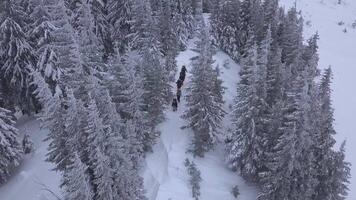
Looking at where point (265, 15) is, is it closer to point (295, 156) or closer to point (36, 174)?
point (295, 156)

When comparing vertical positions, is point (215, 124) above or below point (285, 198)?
above

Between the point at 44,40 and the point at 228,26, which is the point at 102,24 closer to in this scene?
the point at 44,40

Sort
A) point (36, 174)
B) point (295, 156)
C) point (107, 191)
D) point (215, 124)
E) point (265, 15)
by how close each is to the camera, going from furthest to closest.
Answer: point (265, 15) < point (36, 174) < point (215, 124) < point (295, 156) < point (107, 191)

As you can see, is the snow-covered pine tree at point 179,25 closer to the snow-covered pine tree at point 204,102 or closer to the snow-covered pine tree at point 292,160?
the snow-covered pine tree at point 204,102

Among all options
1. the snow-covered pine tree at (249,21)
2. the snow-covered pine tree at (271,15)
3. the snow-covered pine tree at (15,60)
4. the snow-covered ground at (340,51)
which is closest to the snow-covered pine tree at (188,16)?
the snow-covered pine tree at (249,21)

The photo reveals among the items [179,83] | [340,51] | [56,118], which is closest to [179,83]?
[179,83]

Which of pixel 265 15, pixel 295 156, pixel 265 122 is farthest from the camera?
pixel 265 15

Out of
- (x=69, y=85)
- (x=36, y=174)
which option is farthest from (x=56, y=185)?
(x=69, y=85)
